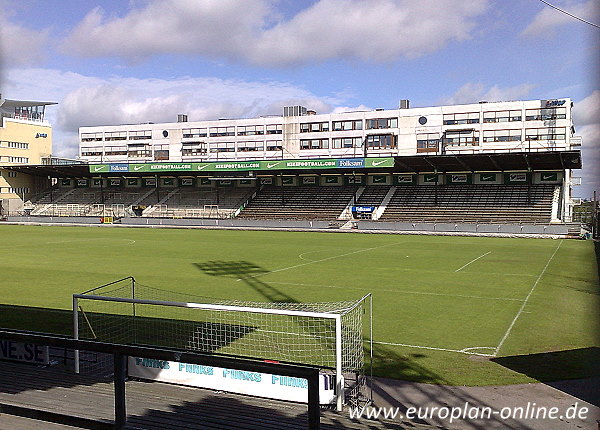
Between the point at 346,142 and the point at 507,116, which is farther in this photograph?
the point at 346,142

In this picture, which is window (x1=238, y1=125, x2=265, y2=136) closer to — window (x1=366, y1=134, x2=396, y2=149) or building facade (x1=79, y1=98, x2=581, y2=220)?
building facade (x1=79, y1=98, x2=581, y2=220)

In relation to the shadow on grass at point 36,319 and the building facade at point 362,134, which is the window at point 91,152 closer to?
the building facade at point 362,134

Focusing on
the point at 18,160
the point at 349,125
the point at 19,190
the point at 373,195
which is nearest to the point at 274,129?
the point at 349,125

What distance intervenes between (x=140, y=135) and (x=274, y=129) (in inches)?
1120

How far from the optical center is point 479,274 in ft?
69.6

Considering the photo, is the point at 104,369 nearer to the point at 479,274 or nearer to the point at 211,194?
the point at 479,274

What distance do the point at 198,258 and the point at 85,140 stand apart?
94361mm

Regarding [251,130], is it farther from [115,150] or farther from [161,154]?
[115,150]

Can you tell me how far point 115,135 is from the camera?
106625 mm

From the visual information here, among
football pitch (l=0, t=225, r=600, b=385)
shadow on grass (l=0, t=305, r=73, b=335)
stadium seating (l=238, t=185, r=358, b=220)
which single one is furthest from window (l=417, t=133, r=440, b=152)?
shadow on grass (l=0, t=305, r=73, b=335)

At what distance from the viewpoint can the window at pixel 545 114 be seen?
7138 centimetres

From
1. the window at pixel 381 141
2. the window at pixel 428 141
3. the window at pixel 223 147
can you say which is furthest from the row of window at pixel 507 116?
the window at pixel 223 147

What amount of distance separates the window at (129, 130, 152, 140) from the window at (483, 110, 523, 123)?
2338 inches

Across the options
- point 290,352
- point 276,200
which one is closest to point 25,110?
point 276,200
